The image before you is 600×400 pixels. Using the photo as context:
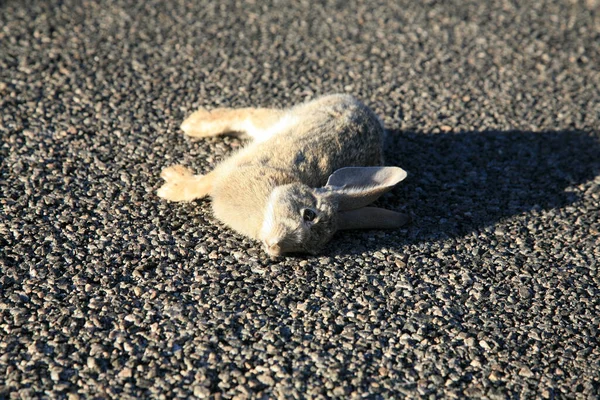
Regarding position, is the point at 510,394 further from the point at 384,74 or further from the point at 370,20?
the point at 370,20

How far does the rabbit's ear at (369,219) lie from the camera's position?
5.21 metres

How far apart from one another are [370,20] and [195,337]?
5.54m

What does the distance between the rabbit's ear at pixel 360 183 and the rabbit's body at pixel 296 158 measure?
0.65ft

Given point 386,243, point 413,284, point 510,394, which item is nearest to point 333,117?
point 386,243

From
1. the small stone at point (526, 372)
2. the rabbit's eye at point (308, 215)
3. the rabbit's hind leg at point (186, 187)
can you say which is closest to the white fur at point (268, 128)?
the rabbit's hind leg at point (186, 187)

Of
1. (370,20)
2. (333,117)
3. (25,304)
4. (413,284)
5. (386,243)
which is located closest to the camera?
(25,304)

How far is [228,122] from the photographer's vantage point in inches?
252

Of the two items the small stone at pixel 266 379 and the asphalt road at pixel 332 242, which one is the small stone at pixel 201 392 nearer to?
the asphalt road at pixel 332 242

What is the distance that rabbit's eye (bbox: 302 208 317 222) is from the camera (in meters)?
5.02

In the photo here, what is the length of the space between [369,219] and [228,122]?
1865mm

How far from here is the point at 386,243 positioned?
17.1 ft

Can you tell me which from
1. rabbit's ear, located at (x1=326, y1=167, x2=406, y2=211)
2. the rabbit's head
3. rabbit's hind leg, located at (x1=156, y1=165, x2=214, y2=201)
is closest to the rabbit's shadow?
the rabbit's head

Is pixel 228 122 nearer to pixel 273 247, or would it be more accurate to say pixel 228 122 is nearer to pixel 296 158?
pixel 296 158

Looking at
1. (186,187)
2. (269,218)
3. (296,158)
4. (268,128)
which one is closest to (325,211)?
(269,218)
